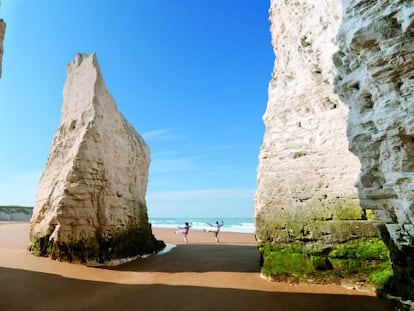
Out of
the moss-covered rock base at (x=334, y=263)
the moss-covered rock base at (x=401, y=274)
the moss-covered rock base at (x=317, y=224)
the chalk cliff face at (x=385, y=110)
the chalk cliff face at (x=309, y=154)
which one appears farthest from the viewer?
the chalk cliff face at (x=309, y=154)

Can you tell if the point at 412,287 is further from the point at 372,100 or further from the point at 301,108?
the point at 301,108

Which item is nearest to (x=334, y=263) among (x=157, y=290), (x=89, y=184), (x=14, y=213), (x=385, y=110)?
(x=385, y=110)

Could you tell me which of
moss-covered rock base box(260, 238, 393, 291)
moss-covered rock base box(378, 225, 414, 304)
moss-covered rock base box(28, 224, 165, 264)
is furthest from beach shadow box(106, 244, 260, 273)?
moss-covered rock base box(378, 225, 414, 304)

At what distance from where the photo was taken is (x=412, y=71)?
3.93 metres

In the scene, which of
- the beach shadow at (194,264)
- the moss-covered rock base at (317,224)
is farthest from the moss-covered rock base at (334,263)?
the beach shadow at (194,264)

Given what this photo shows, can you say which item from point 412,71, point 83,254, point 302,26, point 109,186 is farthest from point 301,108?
point 83,254

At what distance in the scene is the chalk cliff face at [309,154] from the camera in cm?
661

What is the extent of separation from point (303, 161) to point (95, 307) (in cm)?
534

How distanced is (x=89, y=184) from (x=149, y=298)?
4.30m

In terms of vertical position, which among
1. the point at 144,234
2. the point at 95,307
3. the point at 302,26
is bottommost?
the point at 95,307

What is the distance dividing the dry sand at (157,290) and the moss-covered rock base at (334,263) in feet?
0.80

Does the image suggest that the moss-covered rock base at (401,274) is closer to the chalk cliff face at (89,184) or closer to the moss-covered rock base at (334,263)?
the moss-covered rock base at (334,263)

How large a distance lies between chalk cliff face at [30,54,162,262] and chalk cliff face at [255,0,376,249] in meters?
4.76

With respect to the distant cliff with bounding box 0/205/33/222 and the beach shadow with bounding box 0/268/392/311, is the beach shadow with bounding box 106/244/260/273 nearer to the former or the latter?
the beach shadow with bounding box 0/268/392/311
